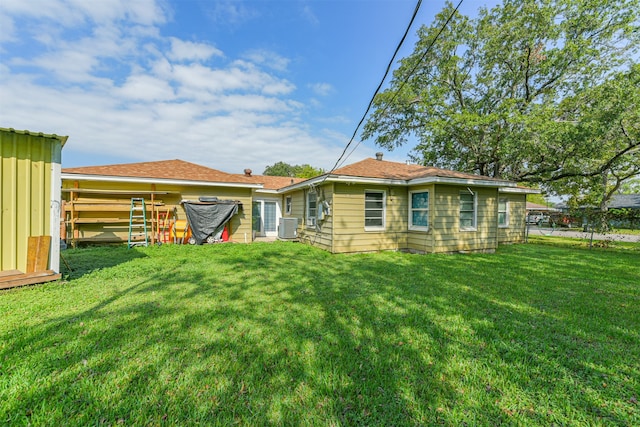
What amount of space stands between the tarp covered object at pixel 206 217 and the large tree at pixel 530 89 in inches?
336

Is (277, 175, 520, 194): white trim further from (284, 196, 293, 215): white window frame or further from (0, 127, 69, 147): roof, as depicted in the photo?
(0, 127, 69, 147): roof

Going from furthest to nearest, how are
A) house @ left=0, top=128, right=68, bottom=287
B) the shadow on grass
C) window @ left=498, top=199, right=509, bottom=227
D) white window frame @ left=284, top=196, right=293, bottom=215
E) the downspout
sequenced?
white window frame @ left=284, top=196, right=293, bottom=215 < window @ left=498, top=199, right=509, bottom=227 < the shadow on grass < the downspout < house @ left=0, top=128, right=68, bottom=287

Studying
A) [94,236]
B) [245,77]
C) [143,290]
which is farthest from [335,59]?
[94,236]

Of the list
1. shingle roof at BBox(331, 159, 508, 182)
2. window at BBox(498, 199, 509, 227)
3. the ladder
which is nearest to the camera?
shingle roof at BBox(331, 159, 508, 182)

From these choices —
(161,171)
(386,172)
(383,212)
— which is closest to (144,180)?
(161,171)

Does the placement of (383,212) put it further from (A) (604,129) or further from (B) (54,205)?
(A) (604,129)

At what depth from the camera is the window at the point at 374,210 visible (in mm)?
8688

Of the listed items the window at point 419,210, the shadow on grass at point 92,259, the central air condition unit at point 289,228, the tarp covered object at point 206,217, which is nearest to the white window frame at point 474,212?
the window at point 419,210

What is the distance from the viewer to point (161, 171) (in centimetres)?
1002

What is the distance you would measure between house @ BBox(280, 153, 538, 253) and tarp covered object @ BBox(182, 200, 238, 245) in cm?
339

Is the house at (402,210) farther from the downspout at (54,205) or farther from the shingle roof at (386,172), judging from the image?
the downspout at (54,205)

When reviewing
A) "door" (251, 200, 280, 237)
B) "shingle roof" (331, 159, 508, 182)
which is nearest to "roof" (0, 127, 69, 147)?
"shingle roof" (331, 159, 508, 182)

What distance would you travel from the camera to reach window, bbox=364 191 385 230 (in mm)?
8688

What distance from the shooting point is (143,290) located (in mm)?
4148
